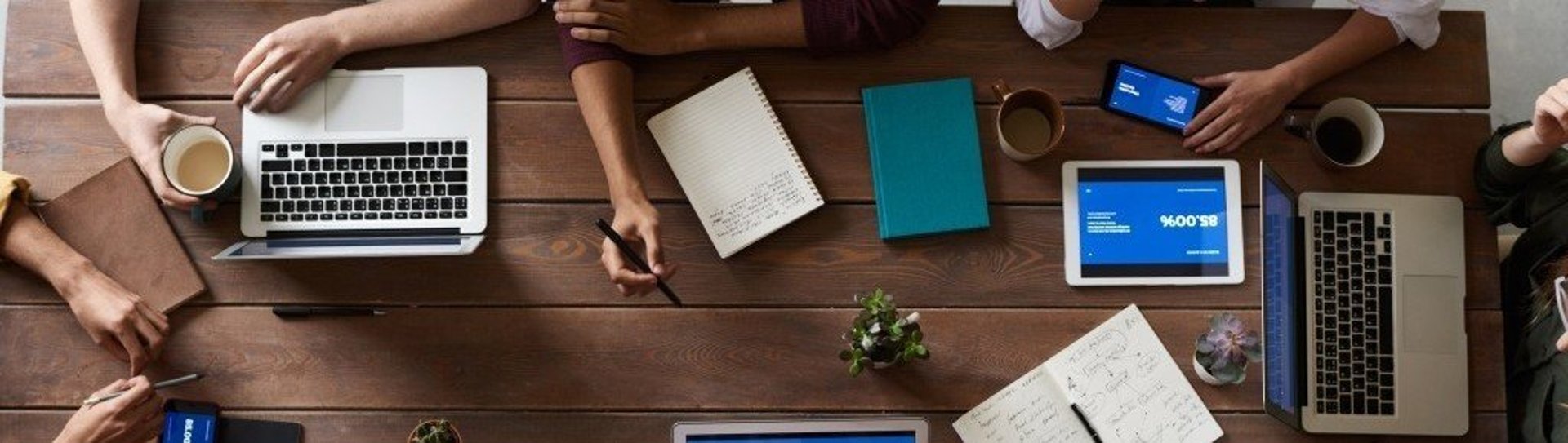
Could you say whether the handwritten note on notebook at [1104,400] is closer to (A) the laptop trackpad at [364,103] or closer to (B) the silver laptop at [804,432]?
(B) the silver laptop at [804,432]

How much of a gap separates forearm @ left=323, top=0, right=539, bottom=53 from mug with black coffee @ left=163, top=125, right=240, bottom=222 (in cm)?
21

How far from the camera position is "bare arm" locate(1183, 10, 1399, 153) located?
1.51m

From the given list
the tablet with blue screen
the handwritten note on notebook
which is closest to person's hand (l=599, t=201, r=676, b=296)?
the handwritten note on notebook

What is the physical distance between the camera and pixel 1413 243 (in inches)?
59.8

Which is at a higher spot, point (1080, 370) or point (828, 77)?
point (828, 77)

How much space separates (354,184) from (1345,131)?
1.39m

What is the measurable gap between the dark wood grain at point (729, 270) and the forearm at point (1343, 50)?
0.24 metres

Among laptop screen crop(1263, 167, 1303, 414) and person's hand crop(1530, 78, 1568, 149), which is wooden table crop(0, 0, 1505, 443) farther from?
person's hand crop(1530, 78, 1568, 149)

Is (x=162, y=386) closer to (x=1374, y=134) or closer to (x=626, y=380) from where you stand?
(x=626, y=380)

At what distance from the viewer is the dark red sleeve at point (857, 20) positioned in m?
1.49

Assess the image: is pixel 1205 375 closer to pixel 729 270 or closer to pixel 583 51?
pixel 729 270

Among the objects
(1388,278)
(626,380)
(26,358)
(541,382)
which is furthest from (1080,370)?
(26,358)

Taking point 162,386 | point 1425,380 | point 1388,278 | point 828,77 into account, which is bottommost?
point 162,386

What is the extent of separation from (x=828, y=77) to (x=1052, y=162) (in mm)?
342
